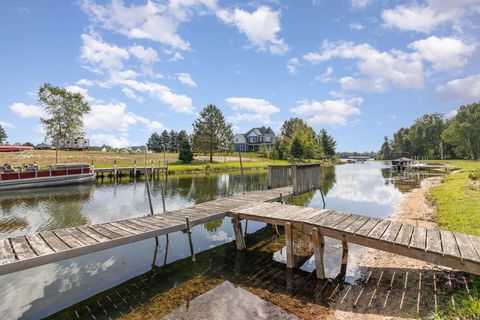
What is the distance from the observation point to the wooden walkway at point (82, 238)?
6.45 m

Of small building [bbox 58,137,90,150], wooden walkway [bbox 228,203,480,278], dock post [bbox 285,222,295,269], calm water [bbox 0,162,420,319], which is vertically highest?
small building [bbox 58,137,90,150]

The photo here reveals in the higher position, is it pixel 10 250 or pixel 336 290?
pixel 10 250

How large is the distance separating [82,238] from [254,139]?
299ft

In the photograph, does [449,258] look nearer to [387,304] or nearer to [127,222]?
[387,304]

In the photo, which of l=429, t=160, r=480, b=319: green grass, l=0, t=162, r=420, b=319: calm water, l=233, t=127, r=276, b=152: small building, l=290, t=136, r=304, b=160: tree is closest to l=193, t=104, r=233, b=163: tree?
l=290, t=136, r=304, b=160: tree

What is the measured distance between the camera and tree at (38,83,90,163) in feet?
172

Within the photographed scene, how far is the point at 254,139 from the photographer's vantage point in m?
97.9

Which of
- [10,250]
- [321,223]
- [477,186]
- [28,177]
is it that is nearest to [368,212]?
[477,186]

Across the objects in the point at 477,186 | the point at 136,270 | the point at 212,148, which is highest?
the point at 212,148

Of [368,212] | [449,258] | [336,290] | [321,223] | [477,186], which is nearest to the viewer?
[449,258]

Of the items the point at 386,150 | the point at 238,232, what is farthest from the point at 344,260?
the point at 386,150

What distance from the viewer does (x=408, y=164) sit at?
59562 millimetres

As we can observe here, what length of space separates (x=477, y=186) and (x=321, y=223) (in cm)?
1760

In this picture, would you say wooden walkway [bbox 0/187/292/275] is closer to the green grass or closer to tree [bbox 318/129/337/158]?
the green grass
